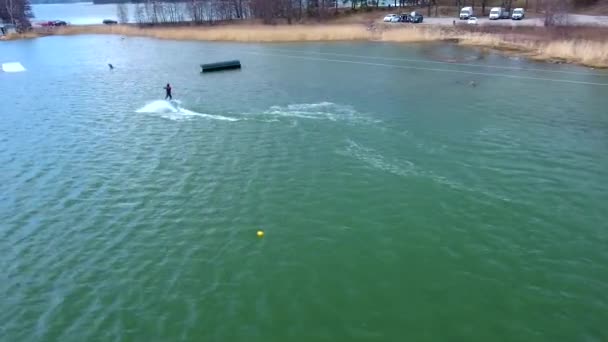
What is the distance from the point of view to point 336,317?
16.9m

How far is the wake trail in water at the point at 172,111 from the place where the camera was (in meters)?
41.1

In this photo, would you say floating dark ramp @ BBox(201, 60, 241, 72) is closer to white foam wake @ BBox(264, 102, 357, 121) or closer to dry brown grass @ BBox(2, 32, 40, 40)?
white foam wake @ BBox(264, 102, 357, 121)

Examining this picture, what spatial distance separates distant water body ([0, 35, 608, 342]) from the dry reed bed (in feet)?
41.3

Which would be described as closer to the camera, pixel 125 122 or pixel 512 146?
pixel 512 146

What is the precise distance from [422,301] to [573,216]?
10.7m

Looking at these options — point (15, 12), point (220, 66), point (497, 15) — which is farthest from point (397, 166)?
point (15, 12)

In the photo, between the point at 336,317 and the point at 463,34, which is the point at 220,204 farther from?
the point at 463,34

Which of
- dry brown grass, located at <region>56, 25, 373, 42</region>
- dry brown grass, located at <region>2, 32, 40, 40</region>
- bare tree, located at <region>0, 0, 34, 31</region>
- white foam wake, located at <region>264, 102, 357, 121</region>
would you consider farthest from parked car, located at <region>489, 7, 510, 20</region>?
bare tree, located at <region>0, 0, 34, 31</region>

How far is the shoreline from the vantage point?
2296 inches

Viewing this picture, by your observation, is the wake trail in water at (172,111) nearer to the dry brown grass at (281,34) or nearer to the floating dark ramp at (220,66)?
the floating dark ramp at (220,66)

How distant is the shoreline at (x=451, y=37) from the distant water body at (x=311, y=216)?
12951 millimetres

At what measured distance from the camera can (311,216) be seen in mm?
23922

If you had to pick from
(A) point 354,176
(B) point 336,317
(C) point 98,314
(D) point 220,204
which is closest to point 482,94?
(A) point 354,176

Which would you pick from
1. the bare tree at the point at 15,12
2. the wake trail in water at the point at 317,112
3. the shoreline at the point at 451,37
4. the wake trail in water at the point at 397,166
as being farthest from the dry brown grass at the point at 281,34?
the wake trail in water at the point at 397,166
